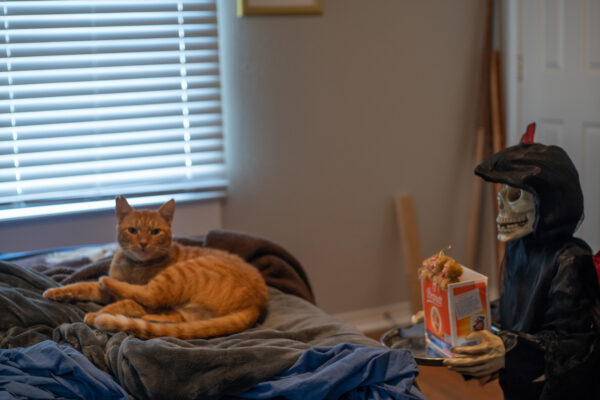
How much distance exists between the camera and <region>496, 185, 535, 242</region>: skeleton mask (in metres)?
1.60

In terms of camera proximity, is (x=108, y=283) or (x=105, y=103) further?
(x=105, y=103)

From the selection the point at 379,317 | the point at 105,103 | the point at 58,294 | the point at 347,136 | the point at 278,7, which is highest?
the point at 278,7

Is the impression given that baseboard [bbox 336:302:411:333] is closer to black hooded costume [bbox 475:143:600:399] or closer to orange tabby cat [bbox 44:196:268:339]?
orange tabby cat [bbox 44:196:268:339]

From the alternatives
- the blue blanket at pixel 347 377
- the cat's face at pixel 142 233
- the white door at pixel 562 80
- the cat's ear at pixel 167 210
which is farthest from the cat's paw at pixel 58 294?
the white door at pixel 562 80

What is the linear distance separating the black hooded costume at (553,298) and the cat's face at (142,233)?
1.04 m

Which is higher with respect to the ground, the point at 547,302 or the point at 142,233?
the point at 142,233

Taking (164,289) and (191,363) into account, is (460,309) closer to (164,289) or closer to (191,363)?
(191,363)

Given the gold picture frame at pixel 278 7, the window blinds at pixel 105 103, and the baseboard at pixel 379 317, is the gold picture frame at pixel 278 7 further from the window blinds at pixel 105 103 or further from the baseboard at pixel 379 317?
the baseboard at pixel 379 317

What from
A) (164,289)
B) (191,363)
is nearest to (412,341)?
(191,363)

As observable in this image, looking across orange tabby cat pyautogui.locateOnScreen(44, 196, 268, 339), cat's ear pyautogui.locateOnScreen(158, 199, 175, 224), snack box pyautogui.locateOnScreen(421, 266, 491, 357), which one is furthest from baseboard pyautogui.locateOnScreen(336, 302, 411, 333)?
snack box pyautogui.locateOnScreen(421, 266, 491, 357)

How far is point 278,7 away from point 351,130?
27.1 inches

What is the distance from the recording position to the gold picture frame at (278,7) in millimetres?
2881

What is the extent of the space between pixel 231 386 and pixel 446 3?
8.04ft

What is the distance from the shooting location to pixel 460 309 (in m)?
1.51
